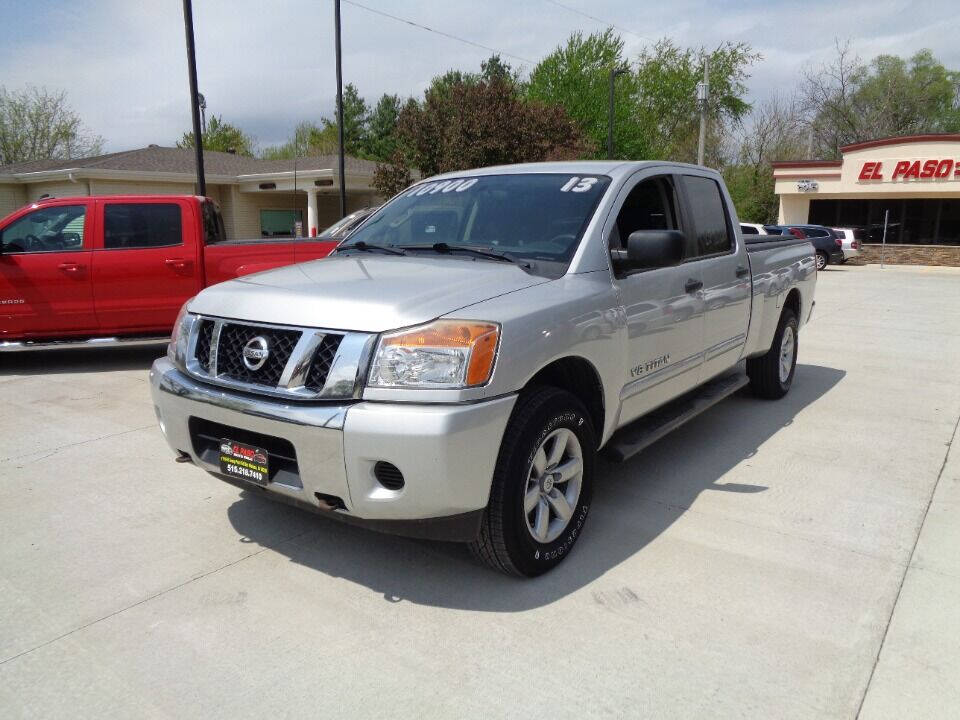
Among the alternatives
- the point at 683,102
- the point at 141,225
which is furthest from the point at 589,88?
the point at 141,225

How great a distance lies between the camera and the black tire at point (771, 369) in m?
6.27

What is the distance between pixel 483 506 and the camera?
2900mm

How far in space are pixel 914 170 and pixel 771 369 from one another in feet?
99.7

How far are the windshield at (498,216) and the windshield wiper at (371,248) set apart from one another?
2 cm

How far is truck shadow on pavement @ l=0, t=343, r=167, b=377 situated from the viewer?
7.92 m

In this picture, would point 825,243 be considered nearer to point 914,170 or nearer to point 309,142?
point 914,170

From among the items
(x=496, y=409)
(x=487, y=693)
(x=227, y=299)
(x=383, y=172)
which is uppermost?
(x=383, y=172)

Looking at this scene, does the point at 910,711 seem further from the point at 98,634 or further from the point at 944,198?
the point at 944,198

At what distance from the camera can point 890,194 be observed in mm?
32250

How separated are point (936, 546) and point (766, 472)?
3.75ft

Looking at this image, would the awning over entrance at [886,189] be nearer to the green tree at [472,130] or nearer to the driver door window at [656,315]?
the green tree at [472,130]

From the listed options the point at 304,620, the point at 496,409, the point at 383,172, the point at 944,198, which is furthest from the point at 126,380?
the point at 944,198

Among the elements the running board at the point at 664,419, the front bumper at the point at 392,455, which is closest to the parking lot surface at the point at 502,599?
the running board at the point at 664,419

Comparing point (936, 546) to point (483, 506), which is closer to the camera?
point (483, 506)
